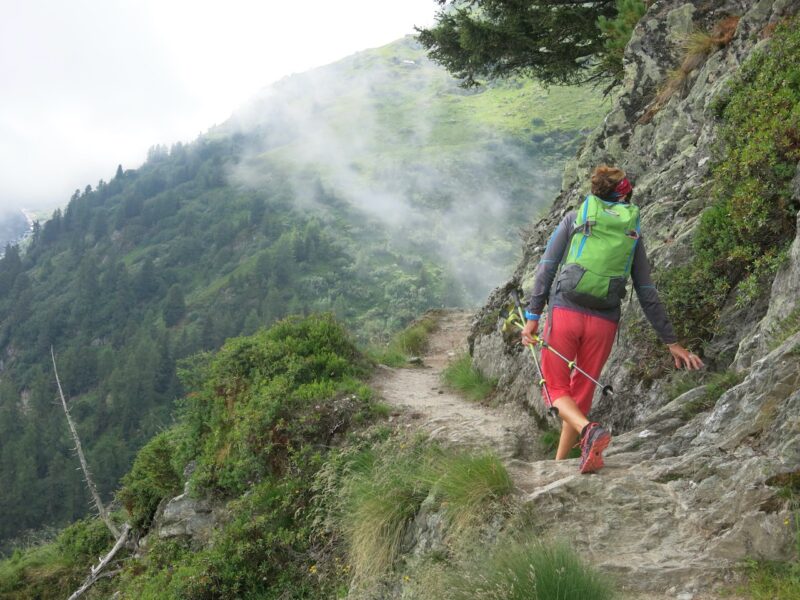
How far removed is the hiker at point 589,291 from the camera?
4824 mm

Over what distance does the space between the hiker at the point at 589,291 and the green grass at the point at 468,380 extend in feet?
14.8

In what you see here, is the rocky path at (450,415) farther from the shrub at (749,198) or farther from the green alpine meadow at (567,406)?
the shrub at (749,198)

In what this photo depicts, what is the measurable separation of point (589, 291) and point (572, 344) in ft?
1.60

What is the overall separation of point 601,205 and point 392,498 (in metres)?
3.04

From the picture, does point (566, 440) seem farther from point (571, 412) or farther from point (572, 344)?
point (572, 344)

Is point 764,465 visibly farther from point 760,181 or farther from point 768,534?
point 760,181

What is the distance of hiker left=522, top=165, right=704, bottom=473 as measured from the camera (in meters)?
4.82

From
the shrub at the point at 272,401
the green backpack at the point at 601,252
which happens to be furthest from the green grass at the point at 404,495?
the shrub at the point at 272,401

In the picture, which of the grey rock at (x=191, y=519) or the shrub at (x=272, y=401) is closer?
the shrub at (x=272, y=401)

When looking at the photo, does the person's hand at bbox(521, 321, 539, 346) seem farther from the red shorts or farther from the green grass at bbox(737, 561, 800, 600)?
the green grass at bbox(737, 561, 800, 600)

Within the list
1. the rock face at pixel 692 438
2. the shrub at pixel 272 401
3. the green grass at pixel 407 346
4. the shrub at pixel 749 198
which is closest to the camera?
the rock face at pixel 692 438

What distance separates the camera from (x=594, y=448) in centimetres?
426

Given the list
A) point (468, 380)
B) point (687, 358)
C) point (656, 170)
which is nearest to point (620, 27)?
point (656, 170)

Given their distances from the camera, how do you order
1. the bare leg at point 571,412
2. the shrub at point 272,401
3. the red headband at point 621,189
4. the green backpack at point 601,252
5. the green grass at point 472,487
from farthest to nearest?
the shrub at point 272,401
the red headband at point 621,189
the green backpack at point 601,252
the bare leg at point 571,412
the green grass at point 472,487
